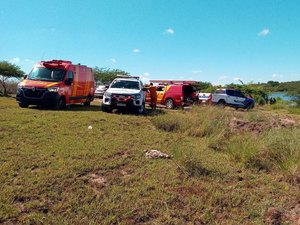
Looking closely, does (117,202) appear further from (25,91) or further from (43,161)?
(25,91)

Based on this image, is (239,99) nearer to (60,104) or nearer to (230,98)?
(230,98)

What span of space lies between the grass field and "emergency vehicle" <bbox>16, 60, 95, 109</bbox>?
4752mm

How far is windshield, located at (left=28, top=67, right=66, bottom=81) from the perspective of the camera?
13125 mm

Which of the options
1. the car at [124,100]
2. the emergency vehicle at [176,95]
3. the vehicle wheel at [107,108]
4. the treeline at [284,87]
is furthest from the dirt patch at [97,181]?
the treeline at [284,87]

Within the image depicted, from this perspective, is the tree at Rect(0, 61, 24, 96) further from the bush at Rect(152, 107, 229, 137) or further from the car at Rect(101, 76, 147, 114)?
the bush at Rect(152, 107, 229, 137)

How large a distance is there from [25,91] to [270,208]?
11502 millimetres

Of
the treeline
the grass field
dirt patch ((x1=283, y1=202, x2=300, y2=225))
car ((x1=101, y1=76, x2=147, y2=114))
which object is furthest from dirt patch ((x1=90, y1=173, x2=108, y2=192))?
the treeline

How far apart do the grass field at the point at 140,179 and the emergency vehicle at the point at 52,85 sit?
15.6 ft

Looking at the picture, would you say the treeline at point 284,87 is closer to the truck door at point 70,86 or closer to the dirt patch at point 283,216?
the truck door at point 70,86

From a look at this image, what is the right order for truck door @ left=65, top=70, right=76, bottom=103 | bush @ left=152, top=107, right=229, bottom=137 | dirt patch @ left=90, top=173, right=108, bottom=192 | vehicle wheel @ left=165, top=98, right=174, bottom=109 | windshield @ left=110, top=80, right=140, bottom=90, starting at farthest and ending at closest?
vehicle wheel @ left=165, top=98, right=174, bottom=109
windshield @ left=110, top=80, right=140, bottom=90
truck door @ left=65, top=70, right=76, bottom=103
bush @ left=152, top=107, right=229, bottom=137
dirt patch @ left=90, top=173, right=108, bottom=192

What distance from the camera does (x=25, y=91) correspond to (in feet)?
41.1

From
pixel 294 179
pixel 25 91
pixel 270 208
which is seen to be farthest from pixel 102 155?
pixel 25 91

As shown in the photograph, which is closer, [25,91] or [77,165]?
[77,165]

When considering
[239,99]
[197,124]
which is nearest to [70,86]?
[197,124]
